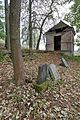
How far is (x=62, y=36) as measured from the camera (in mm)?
19812

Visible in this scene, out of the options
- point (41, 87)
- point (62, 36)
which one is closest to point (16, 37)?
point (41, 87)

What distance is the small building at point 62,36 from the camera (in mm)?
19281

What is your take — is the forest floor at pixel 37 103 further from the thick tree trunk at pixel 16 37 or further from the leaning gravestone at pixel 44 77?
the thick tree trunk at pixel 16 37

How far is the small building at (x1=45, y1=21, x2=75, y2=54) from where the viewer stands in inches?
759

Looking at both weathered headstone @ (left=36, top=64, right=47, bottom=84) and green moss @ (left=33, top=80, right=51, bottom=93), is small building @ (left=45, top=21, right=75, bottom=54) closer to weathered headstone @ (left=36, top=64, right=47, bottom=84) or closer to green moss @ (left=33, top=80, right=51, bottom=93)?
weathered headstone @ (left=36, top=64, right=47, bottom=84)

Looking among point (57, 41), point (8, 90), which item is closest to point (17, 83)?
point (8, 90)

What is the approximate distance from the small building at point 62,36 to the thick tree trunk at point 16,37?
1355cm

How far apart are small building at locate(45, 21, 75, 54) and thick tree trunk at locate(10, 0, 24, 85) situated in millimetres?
13547

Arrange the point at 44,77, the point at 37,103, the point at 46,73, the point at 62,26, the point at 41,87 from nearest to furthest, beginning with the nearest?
the point at 37,103, the point at 41,87, the point at 44,77, the point at 46,73, the point at 62,26

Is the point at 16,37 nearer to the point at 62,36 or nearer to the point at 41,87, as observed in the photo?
the point at 41,87

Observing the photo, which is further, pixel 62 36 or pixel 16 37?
pixel 62 36

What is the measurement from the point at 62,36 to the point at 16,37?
14.3m

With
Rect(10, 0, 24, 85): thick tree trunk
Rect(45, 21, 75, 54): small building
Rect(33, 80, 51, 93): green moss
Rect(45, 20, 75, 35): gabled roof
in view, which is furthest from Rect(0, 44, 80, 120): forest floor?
Rect(45, 20, 75, 35): gabled roof

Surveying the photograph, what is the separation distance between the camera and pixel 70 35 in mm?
19188
